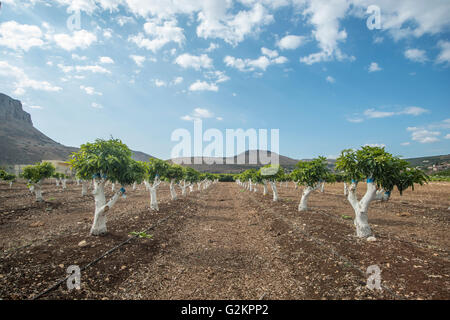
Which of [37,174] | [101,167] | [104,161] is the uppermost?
[104,161]

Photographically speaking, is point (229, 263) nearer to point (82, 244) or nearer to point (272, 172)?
point (82, 244)

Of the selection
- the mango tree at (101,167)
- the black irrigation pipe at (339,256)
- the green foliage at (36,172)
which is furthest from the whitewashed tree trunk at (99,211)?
the green foliage at (36,172)

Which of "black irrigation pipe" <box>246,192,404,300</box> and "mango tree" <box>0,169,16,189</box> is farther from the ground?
"mango tree" <box>0,169,16,189</box>

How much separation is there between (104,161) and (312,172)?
1425 centimetres

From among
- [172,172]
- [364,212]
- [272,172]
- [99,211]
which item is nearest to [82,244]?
[99,211]

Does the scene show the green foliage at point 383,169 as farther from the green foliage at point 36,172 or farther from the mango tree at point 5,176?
the mango tree at point 5,176

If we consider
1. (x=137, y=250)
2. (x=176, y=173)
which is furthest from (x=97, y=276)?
(x=176, y=173)

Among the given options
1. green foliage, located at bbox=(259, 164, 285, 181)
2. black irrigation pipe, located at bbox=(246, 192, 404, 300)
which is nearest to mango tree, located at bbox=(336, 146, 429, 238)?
black irrigation pipe, located at bbox=(246, 192, 404, 300)

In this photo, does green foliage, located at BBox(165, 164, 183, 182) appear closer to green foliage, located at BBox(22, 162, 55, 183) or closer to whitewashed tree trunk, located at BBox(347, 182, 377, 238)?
green foliage, located at BBox(22, 162, 55, 183)

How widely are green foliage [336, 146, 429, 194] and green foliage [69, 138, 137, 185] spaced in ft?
36.3

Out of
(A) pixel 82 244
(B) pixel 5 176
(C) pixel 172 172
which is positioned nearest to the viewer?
(A) pixel 82 244

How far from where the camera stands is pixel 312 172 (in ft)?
53.7

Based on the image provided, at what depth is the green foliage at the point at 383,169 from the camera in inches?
367

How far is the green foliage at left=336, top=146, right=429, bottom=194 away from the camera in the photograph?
933cm
